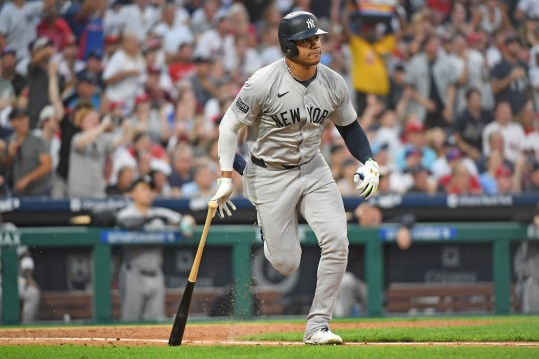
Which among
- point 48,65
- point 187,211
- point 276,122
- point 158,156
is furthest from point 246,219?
point 276,122

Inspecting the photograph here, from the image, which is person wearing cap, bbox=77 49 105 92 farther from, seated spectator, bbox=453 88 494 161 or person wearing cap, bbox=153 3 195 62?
seated spectator, bbox=453 88 494 161


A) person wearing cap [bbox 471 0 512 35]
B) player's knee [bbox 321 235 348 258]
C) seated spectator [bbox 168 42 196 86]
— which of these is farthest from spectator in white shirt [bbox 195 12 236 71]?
player's knee [bbox 321 235 348 258]

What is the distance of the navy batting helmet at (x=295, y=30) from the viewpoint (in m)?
6.21

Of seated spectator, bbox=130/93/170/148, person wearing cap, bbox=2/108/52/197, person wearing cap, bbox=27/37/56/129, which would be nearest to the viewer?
person wearing cap, bbox=2/108/52/197

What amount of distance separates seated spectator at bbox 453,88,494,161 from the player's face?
731 centimetres

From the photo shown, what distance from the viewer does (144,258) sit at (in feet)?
35.4

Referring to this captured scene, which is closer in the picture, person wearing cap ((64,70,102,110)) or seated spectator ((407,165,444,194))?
person wearing cap ((64,70,102,110))

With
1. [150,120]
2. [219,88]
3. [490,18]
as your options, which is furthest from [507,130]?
[150,120]

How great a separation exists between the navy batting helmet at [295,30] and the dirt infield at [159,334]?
192cm

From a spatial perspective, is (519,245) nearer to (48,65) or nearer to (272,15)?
(272,15)

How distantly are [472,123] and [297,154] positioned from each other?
7.50 metres

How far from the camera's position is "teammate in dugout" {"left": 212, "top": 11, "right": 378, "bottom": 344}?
20.5 ft

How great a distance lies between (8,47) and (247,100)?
6.43 m

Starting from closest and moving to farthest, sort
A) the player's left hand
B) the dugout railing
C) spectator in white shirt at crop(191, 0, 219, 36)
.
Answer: the dugout railing, the player's left hand, spectator in white shirt at crop(191, 0, 219, 36)
